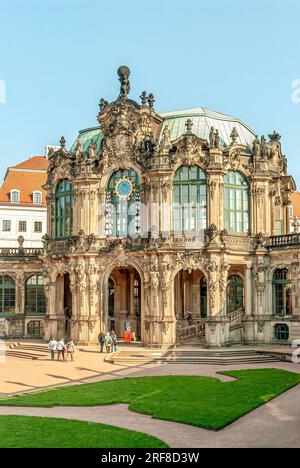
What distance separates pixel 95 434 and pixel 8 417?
4.84 meters

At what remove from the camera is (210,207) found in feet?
174

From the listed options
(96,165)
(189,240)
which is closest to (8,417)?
(189,240)

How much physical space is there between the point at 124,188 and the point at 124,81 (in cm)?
947

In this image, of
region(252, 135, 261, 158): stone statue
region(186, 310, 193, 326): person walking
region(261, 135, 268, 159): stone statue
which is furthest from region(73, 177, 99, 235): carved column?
region(261, 135, 268, 159): stone statue

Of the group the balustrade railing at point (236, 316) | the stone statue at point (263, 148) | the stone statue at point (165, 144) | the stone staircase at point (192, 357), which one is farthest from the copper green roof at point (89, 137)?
the stone staircase at point (192, 357)

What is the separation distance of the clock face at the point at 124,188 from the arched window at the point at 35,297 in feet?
48.7

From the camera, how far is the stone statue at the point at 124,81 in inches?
2237

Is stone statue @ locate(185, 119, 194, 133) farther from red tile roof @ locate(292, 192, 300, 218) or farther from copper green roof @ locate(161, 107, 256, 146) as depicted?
red tile roof @ locate(292, 192, 300, 218)

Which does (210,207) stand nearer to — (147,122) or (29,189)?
(147,122)

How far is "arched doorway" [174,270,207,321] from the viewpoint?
189 ft

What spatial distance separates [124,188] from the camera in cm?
5569

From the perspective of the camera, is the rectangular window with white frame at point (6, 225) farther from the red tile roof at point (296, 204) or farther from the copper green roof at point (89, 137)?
the red tile roof at point (296, 204)

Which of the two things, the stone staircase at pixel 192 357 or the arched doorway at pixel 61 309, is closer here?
the stone staircase at pixel 192 357

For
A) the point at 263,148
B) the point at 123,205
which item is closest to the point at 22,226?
the point at 123,205
